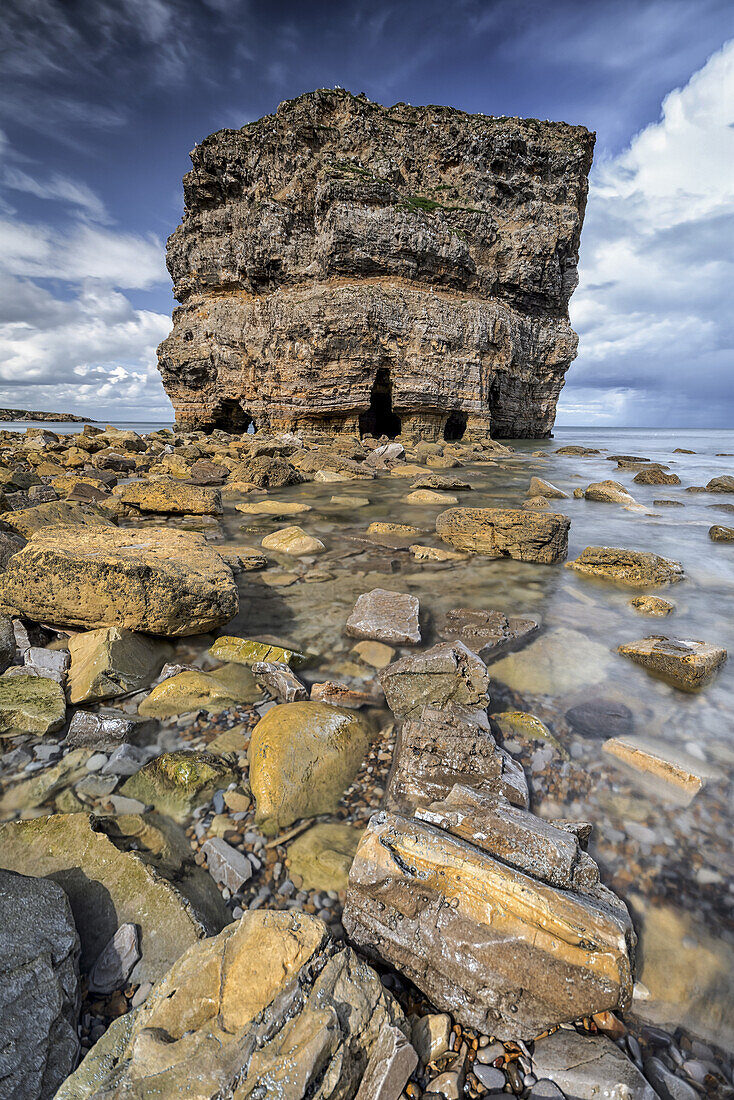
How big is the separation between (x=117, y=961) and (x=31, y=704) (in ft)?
5.90

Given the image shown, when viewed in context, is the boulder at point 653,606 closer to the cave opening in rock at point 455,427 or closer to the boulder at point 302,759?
the boulder at point 302,759

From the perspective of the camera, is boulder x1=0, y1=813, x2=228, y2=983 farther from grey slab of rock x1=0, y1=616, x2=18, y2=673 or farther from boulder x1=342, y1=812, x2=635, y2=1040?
grey slab of rock x1=0, y1=616, x2=18, y2=673

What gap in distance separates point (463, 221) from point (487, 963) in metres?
33.8

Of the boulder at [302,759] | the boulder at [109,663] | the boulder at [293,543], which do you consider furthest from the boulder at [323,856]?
the boulder at [293,543]

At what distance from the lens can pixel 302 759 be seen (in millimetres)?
2455

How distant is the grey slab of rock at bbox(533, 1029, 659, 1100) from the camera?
125 cm

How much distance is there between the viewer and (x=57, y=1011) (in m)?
1.35

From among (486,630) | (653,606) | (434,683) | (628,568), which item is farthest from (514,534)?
(434,683)

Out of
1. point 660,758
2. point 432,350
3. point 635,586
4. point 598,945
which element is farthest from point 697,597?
point 432,350

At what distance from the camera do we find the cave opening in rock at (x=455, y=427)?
28.3m

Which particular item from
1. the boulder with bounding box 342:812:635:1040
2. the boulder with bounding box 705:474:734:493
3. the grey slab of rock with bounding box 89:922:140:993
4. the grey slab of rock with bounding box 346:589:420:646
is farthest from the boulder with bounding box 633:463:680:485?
the grey slab of rock with bounding box 89:922:140:993

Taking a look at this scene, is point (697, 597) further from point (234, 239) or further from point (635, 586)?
point (234, 239)

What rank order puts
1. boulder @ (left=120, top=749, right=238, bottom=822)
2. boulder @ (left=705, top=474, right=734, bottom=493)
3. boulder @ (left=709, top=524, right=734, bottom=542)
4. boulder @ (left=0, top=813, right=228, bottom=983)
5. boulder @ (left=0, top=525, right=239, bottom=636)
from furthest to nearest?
1. boulder @ (left=705, top=474, right=734, bottom=493)
2. boulder @ (left=709, top=524, right=734, bottom=542)
3. boulder @ (left=0, top=525, right=239, bottom=636)
4. boulder @ (left=120, top=749, right=238, bottom=822)
5. boulder @ (left=0, top=813, right=228, bottom=983)

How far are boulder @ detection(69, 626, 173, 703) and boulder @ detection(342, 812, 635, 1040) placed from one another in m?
2.18
